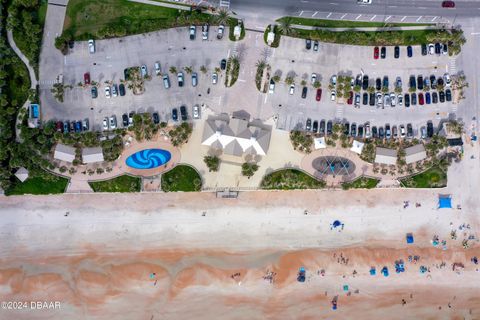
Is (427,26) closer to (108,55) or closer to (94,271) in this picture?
(108,55)

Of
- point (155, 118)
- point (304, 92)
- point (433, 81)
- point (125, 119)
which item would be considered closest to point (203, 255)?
point (155, 118)

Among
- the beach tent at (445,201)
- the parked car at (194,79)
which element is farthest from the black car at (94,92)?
the beach tent at (445,201)

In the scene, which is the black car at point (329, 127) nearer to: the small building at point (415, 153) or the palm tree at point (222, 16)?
the small building at point (415, 153)

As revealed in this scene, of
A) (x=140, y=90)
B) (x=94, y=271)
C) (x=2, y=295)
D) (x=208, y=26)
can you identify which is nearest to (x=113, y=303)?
(x=94, y=271)

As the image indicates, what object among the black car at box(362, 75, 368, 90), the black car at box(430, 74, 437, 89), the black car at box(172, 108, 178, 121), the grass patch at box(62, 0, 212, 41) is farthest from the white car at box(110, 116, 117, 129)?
the black car at box(430, 74, 437, 89)

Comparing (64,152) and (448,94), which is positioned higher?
(448,94)

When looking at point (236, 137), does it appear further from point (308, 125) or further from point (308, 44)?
point (308, 44)

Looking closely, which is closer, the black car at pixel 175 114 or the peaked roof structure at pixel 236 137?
the peaked roof structure at pixel 236 137

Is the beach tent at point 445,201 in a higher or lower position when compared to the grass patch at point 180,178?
lower
